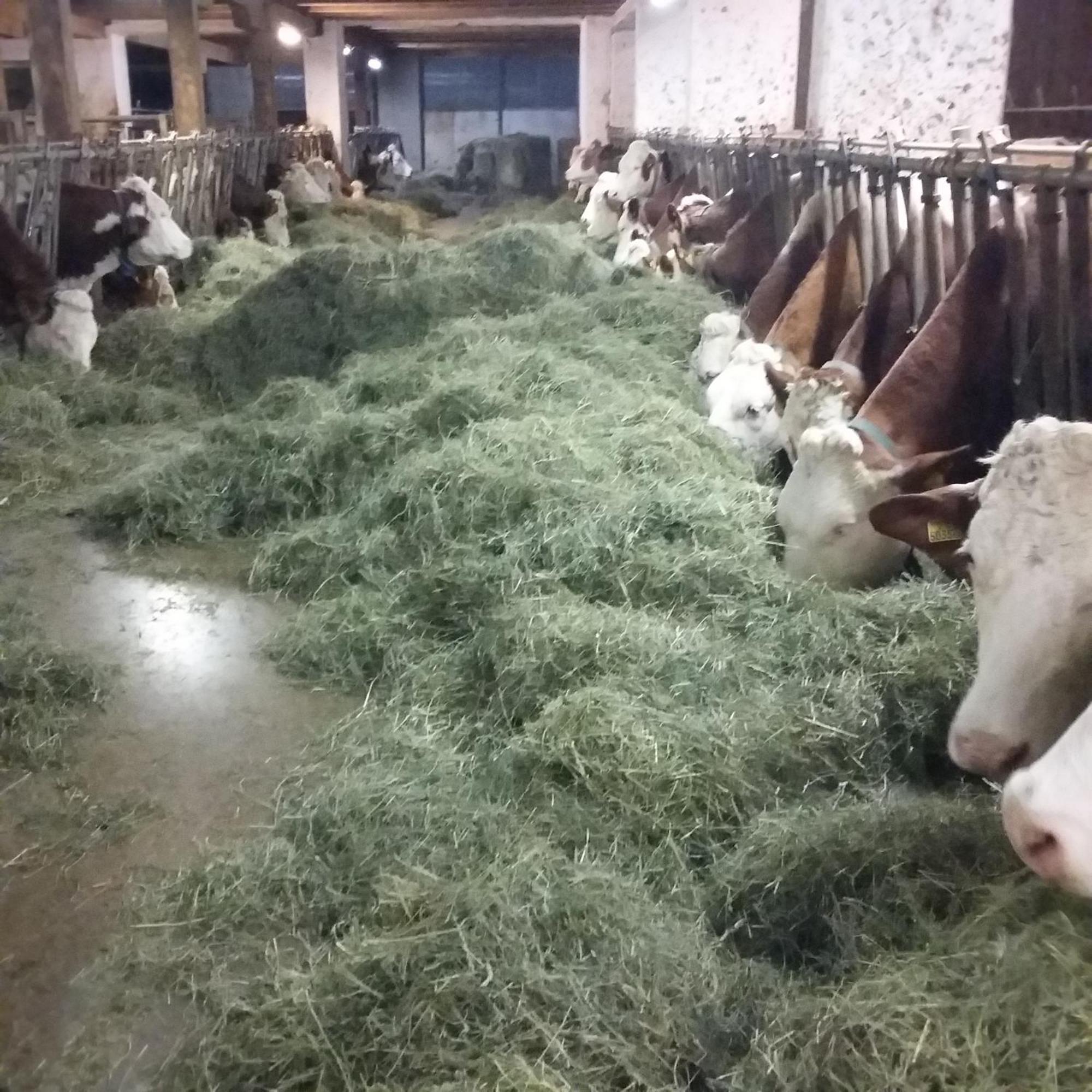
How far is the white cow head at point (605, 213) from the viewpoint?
11328 millimetres

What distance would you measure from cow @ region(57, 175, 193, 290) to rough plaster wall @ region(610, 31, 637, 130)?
1152 cm

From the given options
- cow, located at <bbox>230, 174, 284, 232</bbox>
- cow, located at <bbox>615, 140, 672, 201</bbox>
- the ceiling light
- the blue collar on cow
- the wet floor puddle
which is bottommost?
the wet floor puddle

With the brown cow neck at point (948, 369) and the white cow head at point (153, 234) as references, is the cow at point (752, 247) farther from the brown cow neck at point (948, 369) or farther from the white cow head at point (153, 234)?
the white cow head at point (153, 234)

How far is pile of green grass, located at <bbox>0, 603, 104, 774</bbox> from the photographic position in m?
3.50

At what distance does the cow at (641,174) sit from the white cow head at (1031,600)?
9020 millimetres

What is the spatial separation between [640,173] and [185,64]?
18.0ft

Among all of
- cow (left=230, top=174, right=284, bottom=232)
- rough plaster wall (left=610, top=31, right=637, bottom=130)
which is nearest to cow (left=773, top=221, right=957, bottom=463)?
cow (left=230, top=174, right=284, bottom=232)

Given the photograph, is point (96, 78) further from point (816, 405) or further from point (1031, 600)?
point (1031, 600)

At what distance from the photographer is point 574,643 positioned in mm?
3525

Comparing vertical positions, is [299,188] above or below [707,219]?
above

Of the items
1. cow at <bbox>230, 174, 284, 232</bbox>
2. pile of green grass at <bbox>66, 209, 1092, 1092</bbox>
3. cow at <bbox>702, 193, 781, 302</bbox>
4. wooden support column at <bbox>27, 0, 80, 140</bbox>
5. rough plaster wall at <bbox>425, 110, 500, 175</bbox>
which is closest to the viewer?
pile of green grass at <bbox>66, 209, 1092, 1092</bbox>

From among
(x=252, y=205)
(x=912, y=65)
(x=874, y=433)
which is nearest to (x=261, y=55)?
(x=252, y=205)

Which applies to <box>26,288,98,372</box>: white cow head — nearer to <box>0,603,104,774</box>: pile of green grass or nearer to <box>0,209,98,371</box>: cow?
<box>0,209,98,371</box>: cow

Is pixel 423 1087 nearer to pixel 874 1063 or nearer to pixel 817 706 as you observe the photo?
pixel 874 1063
